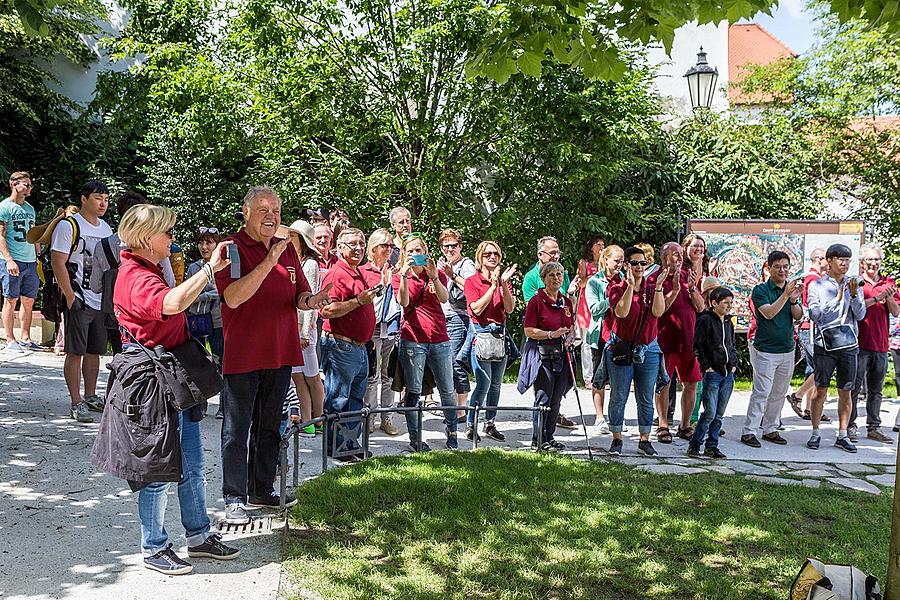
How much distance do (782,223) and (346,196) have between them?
6.58 m

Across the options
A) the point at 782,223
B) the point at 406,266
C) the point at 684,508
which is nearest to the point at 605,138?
the point at 782,223

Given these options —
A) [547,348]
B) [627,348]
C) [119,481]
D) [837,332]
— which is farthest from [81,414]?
[837,332]

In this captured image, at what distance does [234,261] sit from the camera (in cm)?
471

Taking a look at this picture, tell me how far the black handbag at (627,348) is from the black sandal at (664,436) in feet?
4.24

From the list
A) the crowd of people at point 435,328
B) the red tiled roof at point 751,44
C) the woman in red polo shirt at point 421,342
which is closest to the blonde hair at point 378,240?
the crowd of people at point 435,328

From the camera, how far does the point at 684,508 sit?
19.4ft

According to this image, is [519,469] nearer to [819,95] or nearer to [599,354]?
[599,354]

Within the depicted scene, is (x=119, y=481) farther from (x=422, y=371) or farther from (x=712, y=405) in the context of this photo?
(x=712, y=405)

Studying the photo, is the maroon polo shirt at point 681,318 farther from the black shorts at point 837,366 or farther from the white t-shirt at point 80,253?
the white t-shirt at point 80,253

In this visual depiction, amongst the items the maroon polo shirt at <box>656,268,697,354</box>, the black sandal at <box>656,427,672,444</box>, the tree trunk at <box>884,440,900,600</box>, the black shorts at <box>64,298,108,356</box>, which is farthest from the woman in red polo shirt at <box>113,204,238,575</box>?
the black sandal at <box>656,427,672,444</box>

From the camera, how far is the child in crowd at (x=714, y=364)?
769 centimetres

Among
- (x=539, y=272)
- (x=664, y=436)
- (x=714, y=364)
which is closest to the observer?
(x=714, y=364)

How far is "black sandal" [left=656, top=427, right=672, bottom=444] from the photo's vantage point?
8.41 metres

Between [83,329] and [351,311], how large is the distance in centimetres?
244
